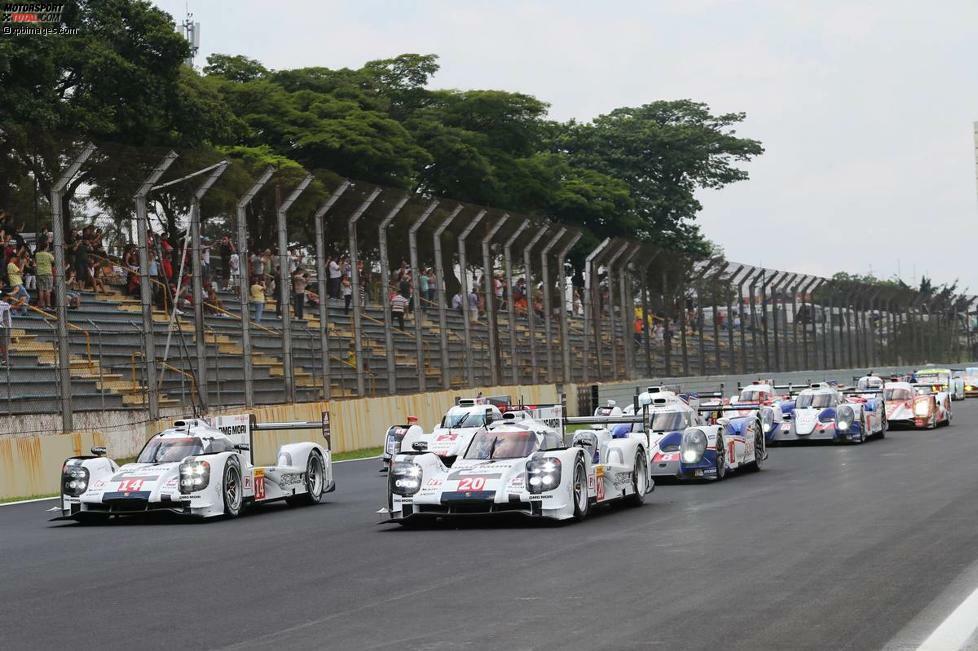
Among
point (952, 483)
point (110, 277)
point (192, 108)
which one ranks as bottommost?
point (952, 483)

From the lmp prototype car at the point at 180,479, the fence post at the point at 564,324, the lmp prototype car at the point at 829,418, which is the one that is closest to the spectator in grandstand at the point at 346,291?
the lmp prototype car at the point at 829,418

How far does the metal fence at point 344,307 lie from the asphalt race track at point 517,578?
360 inches

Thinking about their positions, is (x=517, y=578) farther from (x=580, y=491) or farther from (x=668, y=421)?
(x=668, y=421)

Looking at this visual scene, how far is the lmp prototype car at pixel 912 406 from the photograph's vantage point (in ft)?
124

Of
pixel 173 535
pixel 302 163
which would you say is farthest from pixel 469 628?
pixel 302 163

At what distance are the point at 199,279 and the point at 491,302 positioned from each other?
1361 centimetres

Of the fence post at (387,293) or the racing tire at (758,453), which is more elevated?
the fence post at (387,293)

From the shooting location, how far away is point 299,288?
3400 cm

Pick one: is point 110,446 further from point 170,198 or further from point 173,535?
point 173,535

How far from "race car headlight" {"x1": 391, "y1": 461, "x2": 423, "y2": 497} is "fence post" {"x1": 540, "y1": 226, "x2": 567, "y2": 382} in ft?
94.8

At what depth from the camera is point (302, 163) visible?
5919cm

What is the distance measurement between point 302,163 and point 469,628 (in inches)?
2017

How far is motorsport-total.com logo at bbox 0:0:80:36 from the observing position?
127ft

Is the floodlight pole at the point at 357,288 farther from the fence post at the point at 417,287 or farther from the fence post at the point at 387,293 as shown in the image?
the fence post at the point at 417,287
